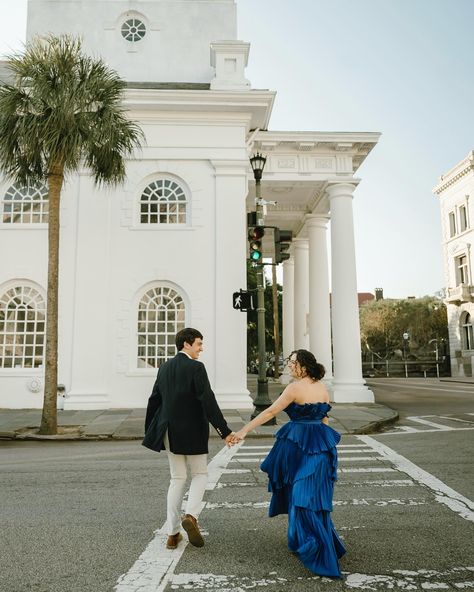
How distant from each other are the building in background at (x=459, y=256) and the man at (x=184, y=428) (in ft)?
144

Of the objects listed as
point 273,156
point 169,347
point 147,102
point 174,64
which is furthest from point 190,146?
point 169,347

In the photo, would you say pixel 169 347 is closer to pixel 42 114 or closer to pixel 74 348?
pixel 74 348

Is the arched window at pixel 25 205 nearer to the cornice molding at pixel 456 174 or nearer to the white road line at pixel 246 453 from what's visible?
the white road line at pixel 246 453

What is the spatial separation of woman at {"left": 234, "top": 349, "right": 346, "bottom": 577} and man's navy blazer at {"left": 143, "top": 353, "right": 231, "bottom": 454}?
0.29 metres

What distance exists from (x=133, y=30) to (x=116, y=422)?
1508cm

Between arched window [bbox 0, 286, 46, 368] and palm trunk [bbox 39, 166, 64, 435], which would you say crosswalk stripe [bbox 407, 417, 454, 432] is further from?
arched window [bbox 0, 286, 46, 368]

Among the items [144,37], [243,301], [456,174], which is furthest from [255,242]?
[456,174]

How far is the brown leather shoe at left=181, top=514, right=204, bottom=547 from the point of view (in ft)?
14.5

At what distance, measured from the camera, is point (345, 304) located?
1909 centimetres

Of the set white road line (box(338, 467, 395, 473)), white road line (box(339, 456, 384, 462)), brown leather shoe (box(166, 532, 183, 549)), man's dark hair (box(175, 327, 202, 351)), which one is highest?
man's dark hair (box(175, 327, 202, 351))

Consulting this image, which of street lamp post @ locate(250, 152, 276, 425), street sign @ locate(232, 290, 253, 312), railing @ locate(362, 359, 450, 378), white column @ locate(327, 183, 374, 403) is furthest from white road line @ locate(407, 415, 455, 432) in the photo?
railing @ locate(362, 359, 450, 378)

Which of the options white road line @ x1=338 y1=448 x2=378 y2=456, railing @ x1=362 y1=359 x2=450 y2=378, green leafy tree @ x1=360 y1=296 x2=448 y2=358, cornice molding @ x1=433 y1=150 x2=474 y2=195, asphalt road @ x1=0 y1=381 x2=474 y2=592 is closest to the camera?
asphalt road @ x1=0 y1=381 x2=474 y2=592

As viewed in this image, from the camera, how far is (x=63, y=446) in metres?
10.8

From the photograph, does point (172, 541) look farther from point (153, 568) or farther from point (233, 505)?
point (233, 505)
